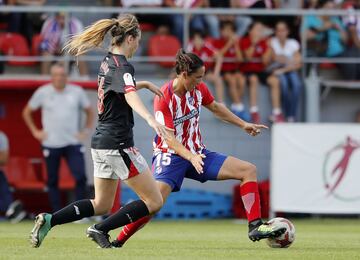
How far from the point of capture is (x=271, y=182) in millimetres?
16875

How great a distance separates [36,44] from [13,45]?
0.39m

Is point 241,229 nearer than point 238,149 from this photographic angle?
Yes

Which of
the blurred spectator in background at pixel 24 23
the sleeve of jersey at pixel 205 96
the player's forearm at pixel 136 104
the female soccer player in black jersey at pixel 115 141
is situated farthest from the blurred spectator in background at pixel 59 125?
the player's forearm at pixel 136 104

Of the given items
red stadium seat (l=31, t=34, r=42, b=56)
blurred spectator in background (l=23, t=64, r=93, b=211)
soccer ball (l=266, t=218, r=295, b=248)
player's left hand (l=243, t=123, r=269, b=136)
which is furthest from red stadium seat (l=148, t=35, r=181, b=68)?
soccer ball (l=266, t=218, r=295, b=248)

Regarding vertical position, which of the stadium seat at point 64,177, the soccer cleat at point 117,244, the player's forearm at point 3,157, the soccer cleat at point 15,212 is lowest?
the soccer cleat at point 15,212

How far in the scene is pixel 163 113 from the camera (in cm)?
1058

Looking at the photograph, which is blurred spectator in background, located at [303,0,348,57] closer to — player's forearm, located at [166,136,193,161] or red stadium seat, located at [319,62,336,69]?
red stadium seat, located at [319,62,336,69]

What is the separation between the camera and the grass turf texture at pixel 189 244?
370 inches

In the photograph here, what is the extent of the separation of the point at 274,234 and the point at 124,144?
1779 mm

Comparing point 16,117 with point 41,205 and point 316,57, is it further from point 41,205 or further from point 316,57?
point 316,57

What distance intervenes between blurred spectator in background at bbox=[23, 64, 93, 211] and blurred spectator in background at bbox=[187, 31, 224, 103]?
2492 millimetres

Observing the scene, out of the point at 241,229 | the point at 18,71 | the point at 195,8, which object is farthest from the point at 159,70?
the point at 241,229

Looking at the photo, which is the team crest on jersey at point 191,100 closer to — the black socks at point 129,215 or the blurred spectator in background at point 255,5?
the black socks at point 129,215

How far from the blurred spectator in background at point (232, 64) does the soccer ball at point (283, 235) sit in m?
8.22
